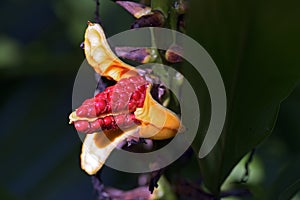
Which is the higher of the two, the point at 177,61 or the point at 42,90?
the point at 177,61

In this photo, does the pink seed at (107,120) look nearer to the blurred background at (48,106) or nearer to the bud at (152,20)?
the bud at (152,20)

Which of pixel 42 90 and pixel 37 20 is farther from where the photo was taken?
pixel 37 20

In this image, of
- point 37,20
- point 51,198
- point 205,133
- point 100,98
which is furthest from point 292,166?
point 37,20

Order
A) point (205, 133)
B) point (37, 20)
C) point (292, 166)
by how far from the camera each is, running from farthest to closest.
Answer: point (37, 20) < point (292, 166) < point (205, 133)

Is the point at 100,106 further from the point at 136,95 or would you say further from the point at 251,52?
the point at 251,52

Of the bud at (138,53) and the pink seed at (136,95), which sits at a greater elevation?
the bud at (138,53)

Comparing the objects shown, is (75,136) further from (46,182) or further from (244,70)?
(244,70)

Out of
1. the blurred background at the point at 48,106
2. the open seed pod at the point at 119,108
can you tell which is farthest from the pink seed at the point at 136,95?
the blurred background at the point at 48,106
